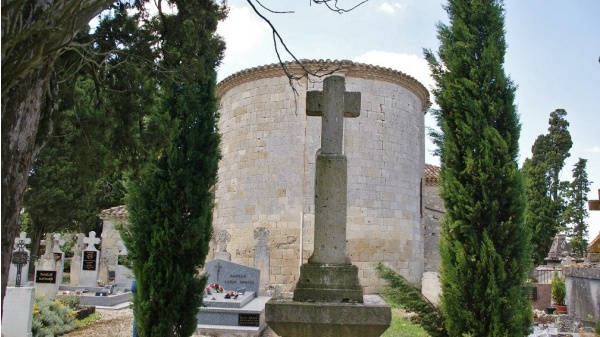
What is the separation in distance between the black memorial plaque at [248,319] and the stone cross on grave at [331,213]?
4967mm

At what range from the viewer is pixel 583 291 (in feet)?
34.6

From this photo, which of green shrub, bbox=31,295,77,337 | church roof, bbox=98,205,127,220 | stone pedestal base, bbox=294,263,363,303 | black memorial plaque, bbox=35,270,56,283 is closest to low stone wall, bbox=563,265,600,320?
stone pedestal base, bbox=294,263,363,303

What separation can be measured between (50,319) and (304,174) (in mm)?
6958

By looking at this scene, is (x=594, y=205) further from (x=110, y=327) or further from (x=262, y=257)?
(x=110, y=327)

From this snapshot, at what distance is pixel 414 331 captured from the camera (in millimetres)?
9500

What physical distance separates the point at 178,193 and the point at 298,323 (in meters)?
4.44

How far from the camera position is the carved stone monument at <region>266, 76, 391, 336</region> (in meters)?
3.57

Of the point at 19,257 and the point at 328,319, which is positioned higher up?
the point at 328,319

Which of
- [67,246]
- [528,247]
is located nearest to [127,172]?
[528,247]

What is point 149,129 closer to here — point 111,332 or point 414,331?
point 111,332

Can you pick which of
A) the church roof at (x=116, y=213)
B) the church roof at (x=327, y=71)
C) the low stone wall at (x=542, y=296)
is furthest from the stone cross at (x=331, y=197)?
the church roof at (x=116, y=213)

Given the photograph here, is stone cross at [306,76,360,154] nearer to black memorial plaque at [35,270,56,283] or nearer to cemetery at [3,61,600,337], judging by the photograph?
cemetery at [3,61,600,337]

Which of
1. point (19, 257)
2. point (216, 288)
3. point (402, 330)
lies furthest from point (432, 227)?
point (19, 257)

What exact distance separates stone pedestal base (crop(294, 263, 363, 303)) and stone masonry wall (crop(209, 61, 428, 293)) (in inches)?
355
